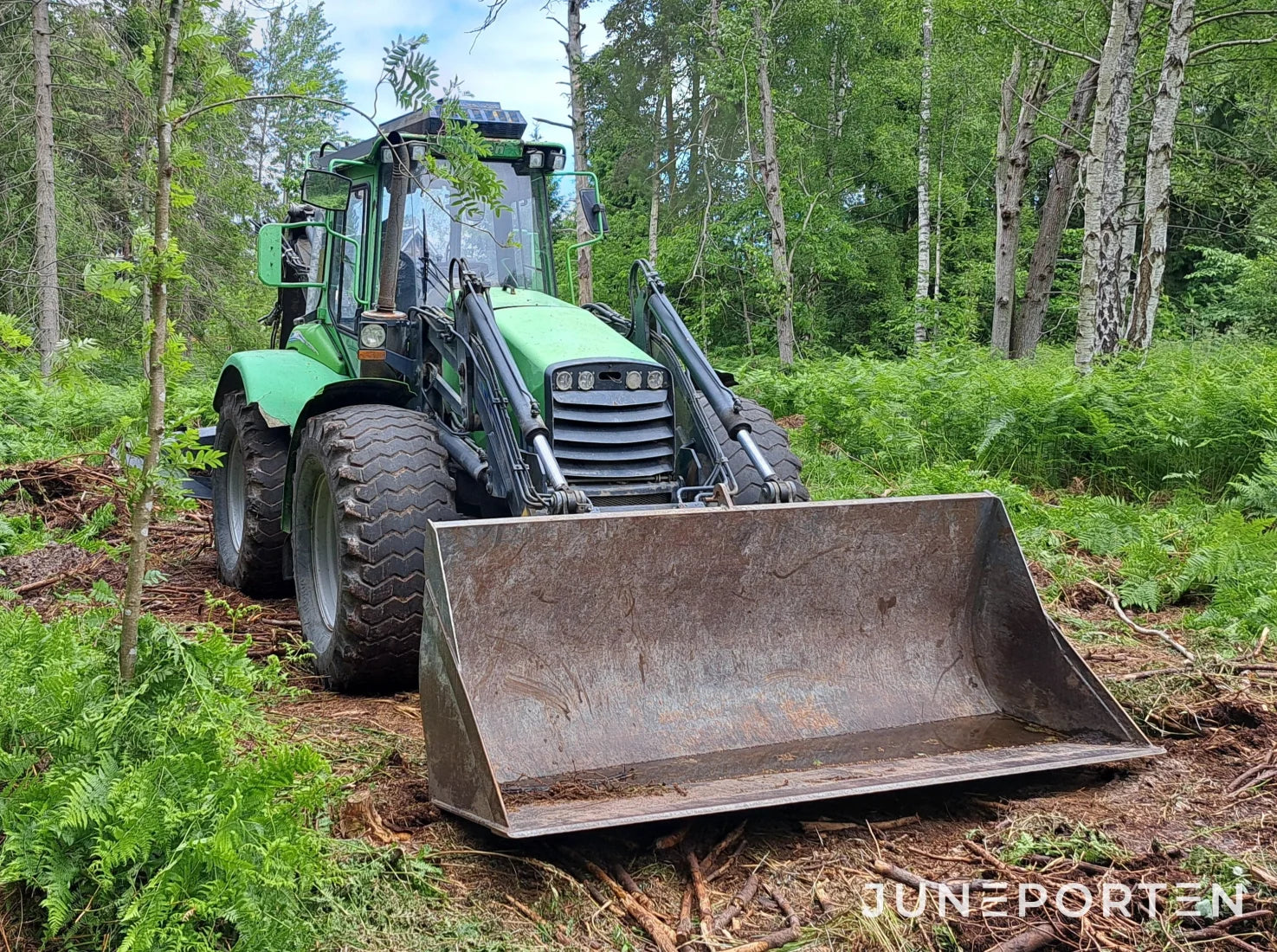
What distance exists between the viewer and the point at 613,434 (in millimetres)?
4789

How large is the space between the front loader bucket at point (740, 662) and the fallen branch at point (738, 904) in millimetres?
220

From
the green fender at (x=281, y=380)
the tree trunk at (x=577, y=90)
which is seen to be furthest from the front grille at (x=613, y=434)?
the tree trunk at (x=577, y=90)

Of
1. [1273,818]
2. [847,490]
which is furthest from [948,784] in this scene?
[847,490]

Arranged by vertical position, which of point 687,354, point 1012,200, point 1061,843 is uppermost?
point 1012,200

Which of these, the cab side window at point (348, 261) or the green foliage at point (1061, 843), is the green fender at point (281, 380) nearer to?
the cab side window at point (348, 261)

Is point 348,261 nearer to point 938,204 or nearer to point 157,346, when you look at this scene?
point 157,346

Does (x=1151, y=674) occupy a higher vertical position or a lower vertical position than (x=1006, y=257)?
lower

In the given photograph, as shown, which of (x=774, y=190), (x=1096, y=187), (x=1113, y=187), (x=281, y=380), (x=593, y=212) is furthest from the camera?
(x=774, y=190)

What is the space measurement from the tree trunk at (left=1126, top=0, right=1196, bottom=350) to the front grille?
362 inches

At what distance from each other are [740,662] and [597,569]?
2.17 ft

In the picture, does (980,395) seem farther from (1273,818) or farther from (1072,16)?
(1072,16)

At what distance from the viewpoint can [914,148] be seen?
89.8 feet

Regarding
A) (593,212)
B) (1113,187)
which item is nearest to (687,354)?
(593,212)

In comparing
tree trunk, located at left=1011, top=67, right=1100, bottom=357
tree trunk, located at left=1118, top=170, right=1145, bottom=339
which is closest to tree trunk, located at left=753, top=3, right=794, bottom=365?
tree trunk, located at left=1011, top=67, right=1100, bottom=357
